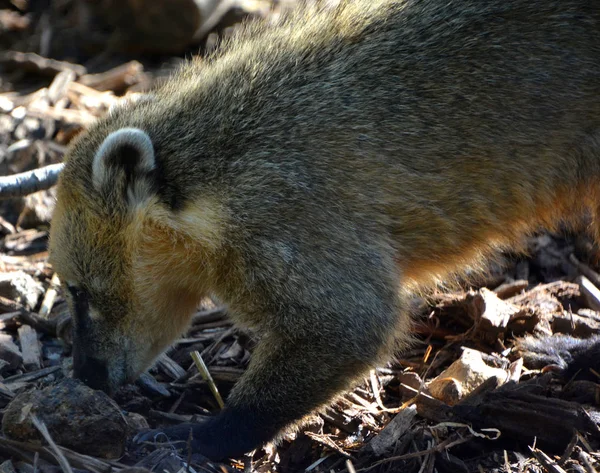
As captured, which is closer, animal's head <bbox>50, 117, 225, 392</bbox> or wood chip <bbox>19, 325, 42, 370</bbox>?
animal's head <bbox>50, 117, 225, 392</bbox>

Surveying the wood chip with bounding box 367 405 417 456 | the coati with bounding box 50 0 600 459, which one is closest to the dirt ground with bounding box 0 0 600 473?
the wood chip with bounding box 367 405 417 456

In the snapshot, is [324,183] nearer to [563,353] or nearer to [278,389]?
[278,389]

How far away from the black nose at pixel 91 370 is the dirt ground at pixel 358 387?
0.91ft

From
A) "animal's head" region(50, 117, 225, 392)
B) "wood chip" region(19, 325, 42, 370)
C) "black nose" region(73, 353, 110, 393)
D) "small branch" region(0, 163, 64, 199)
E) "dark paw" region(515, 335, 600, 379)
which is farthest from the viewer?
"small branch" region(0, 163, 64, 199)

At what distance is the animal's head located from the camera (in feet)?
14.6

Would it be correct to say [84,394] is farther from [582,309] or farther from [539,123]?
[582,309]

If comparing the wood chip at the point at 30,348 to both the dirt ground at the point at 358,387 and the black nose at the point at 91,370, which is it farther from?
the black nose at the point at 91,370

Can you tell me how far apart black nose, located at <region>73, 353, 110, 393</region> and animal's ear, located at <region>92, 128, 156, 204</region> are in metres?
1.05

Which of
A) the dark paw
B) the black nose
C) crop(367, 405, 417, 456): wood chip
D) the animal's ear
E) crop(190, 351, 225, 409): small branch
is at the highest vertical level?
the animal's ear

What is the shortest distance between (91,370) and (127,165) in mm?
Result: 1314

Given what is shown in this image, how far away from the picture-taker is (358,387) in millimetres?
5184

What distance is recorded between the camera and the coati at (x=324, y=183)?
14.3 ft

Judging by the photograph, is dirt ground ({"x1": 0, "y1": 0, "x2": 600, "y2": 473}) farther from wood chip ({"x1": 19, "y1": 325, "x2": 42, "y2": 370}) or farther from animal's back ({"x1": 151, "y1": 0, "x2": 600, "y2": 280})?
animal's back ({"x1": 151, "y1": 0, "x2": 600, "y2": 280})

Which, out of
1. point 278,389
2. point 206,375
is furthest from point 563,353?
point 206,375
